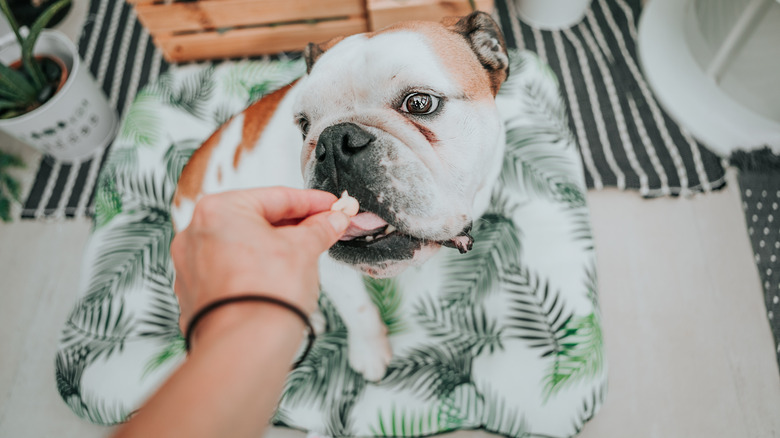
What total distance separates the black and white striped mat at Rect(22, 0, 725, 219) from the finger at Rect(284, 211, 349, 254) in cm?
176

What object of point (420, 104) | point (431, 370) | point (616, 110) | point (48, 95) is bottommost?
point (431, 370)

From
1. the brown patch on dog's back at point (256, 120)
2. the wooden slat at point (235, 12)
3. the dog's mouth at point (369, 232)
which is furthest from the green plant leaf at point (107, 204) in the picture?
the dog's mouth at point (369, 232)

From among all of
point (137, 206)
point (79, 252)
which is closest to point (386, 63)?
point (137, 206)

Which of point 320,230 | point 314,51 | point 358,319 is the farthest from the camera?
point 358,319

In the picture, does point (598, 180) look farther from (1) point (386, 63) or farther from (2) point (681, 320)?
(1) point (386, 63)

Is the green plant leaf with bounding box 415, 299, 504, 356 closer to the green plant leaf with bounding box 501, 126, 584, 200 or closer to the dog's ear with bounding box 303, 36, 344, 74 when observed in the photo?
the green plant leaf with bounding box 501, 126, 584, 200

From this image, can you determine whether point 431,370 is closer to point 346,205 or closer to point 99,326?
point 346,205

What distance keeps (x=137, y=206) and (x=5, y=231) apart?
1.04 metres

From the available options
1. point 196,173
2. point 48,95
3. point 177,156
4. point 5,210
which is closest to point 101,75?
point 48,95

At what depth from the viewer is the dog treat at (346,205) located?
963 millimetres

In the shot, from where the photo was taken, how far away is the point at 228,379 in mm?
603

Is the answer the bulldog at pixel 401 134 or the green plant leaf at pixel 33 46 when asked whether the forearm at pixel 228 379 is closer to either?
the bulldog at pixel 401 134

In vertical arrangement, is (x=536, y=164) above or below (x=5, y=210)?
above

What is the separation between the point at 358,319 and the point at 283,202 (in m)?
0.83
